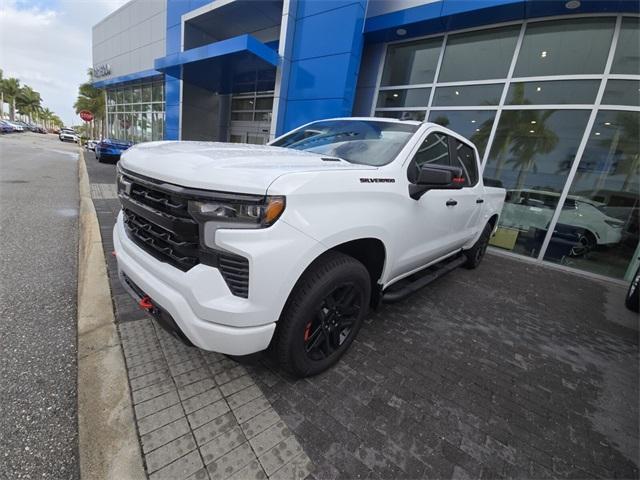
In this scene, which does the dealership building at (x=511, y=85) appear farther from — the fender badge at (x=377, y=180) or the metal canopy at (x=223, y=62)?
the fender badge at (x=377, y=180)

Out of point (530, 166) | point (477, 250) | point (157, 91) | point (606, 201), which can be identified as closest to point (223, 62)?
point (530, 166)

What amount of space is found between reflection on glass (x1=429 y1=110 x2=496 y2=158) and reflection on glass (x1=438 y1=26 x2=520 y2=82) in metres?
0.77

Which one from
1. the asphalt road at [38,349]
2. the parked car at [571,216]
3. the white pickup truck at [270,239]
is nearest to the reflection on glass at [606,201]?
the parked car at [571,216]

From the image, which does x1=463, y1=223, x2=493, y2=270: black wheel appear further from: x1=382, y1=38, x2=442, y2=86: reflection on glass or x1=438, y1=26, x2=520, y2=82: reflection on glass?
x1=382, y1=38, x2=442, y2=86: reflection on glass

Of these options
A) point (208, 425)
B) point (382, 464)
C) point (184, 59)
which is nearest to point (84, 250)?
point (208, 425)

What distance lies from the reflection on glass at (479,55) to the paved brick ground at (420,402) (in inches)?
241

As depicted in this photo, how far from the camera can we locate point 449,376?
7.66 feet

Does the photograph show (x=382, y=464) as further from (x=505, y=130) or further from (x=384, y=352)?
(x=505, y=130)

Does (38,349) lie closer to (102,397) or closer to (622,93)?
(102,397)

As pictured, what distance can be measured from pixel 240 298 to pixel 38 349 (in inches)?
69.7

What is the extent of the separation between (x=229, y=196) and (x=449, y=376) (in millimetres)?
2140

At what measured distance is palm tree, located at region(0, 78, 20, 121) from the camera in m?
65.8

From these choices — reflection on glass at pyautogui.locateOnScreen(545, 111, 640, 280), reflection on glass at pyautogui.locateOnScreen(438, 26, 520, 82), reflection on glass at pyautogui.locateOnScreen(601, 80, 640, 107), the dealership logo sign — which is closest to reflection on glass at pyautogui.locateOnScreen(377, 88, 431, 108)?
reflection on glass at pyautogui.locateOnScreen(438, 26, 520, 82)

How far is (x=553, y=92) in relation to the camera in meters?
6.11
